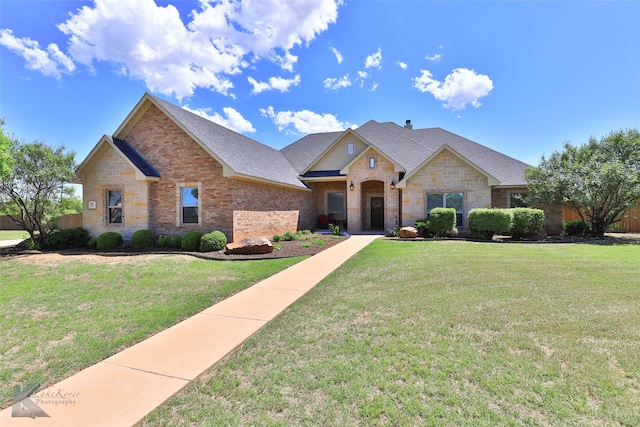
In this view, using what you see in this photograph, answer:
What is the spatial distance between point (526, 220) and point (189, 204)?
15.2 m

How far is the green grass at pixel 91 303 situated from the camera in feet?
12.1

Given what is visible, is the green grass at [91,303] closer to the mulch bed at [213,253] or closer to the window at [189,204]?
the mulch bed at [213,253]

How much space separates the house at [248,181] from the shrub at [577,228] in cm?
296

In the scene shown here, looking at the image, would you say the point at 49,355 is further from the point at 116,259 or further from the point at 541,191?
the point at 541,191

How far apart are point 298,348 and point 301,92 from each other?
20.3m

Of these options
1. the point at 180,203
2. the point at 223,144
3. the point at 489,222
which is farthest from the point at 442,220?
the point at 180,203

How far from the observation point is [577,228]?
15633 millimetres

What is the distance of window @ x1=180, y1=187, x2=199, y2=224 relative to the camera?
13617 mm

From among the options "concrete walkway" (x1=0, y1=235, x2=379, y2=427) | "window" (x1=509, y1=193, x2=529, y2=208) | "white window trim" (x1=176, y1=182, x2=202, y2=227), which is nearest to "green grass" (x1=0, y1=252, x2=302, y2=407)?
"concrete walkway" (x1=0, y1=235, x2=379, y2=427)

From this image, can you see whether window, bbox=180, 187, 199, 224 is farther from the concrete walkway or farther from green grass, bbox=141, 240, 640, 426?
green grass, bbox=141, 240, 640, 426

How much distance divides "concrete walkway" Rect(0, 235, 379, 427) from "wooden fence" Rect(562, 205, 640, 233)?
1958cm

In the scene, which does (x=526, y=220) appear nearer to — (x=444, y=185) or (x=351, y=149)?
(x=444, y=185)

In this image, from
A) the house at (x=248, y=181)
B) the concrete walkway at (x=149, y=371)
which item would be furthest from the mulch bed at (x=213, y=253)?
the concrete walkway at (x=149, y=371)

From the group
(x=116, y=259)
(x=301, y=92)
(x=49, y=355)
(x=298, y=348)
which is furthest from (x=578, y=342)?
(x=301, y=92)
